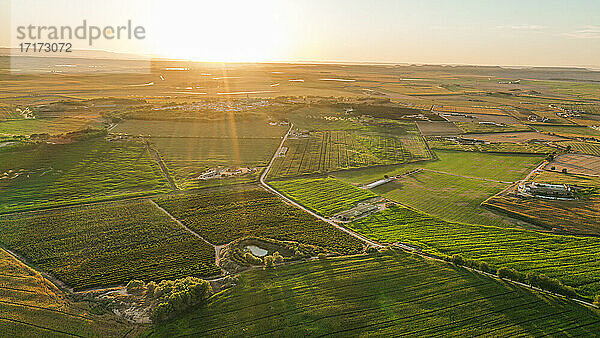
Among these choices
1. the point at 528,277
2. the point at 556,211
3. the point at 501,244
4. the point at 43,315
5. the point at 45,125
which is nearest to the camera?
the point at 43,315

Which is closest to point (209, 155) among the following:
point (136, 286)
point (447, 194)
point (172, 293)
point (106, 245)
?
point (106, 245)

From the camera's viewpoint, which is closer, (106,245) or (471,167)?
(106,245)

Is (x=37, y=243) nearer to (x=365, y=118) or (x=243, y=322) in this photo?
(x=243, y=322)

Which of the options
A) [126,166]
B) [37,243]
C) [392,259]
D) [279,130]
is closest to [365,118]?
[279,130]

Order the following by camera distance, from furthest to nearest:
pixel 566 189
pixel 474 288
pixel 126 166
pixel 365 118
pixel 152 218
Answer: pixel 365 118
pixel 126 166
pixel 566 189
pixel 152 218
pixel 474 288

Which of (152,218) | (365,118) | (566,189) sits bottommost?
(152,218)

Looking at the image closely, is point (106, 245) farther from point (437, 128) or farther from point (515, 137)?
point (515, 137)

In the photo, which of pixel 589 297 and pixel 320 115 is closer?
pixel 589 297

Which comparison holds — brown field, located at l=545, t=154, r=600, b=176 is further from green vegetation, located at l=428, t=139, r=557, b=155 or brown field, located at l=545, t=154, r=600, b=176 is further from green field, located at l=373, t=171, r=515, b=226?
green field, located at l=373, t=171, r=515, b=226
